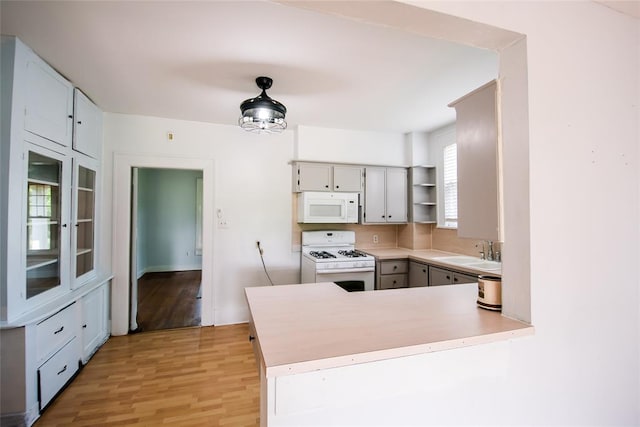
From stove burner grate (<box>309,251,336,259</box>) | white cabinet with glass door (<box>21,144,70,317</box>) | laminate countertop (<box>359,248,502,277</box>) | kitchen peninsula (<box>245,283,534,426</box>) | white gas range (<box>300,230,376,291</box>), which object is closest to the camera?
kitchen peninsula (<box>245,283,534,426</box>)

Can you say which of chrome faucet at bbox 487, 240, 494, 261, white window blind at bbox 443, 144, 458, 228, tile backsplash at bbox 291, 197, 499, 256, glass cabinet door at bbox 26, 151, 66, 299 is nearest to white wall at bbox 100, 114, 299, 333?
tile backsplash at bbox 291, 197, 499, 256

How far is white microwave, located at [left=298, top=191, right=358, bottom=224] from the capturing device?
3475mm

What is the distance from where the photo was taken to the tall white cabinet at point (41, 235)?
1718 mm

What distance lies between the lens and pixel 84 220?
272 cm

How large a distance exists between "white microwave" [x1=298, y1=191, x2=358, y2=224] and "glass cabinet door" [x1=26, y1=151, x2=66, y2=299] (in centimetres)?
229

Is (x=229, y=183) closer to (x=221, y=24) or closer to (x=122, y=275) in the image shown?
(x=122, y=275)

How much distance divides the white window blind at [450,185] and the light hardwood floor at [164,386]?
9.46ft

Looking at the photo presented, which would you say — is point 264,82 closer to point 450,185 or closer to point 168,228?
point 450,185

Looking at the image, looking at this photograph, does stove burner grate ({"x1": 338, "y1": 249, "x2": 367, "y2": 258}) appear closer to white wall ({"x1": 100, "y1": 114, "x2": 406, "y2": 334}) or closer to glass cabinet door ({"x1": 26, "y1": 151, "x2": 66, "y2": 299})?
white wall ({"x1": 100, "y1": 114, "x2": 406, "y2": 334})

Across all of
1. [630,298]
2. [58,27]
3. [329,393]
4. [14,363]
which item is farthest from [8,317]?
[630,298]

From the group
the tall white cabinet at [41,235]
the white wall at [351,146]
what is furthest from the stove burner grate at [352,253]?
the tall white cabinet at [41,235]

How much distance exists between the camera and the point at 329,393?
872mm

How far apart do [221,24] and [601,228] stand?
2.22 meters

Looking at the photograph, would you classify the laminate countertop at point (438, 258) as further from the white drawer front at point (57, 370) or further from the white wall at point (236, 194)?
the white drawer front at point (57, 370)
